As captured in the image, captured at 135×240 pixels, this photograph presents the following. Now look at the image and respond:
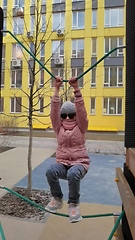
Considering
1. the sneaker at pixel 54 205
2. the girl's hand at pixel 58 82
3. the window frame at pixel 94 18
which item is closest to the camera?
the sneaker at pixel 54 205

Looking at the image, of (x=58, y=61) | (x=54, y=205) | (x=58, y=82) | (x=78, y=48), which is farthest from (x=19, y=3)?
(x=54, y=205)

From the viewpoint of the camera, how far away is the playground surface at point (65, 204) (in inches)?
123

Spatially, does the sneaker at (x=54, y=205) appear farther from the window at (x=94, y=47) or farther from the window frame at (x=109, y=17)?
the window frame at (x=109, y=17)

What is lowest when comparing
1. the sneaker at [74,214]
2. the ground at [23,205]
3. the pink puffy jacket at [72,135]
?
the ground at [23,205]

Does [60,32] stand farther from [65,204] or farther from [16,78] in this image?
[65,204]

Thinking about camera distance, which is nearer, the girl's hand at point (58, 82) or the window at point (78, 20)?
the girl's hand at point (58, 82)

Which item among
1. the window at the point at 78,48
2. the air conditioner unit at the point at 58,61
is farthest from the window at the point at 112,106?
the air conditioner unit at the point at 58,61

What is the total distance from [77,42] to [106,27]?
1.84m

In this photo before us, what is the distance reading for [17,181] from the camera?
5.69 metres

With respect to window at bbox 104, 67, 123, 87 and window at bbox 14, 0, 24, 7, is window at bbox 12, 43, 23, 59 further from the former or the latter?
window at bbox 104, 67, 123, 87

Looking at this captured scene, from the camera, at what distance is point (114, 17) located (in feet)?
45.6

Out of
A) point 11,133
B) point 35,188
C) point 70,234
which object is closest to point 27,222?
point 70,234

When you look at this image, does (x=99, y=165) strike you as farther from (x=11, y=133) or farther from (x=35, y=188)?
(x=11, y=133)

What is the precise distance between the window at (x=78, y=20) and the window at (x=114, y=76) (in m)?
3.03
